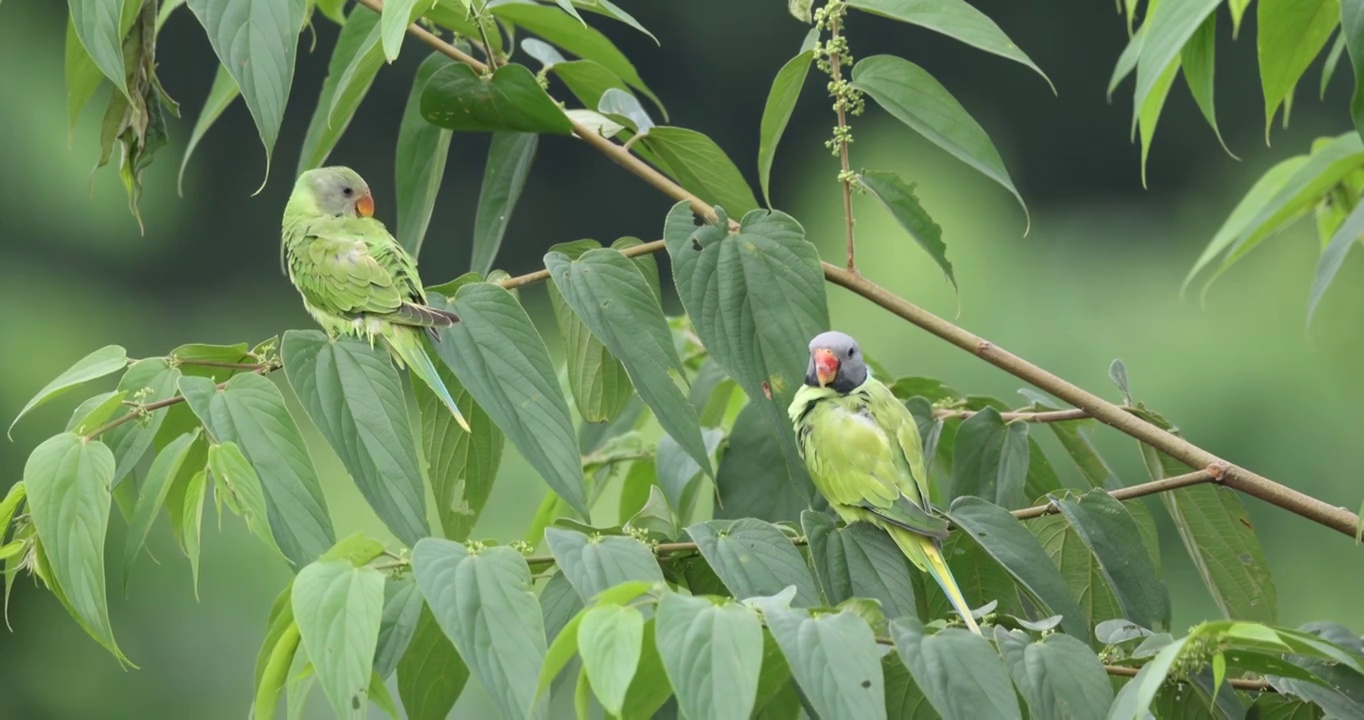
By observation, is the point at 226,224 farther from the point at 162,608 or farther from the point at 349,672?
the point at 349,672

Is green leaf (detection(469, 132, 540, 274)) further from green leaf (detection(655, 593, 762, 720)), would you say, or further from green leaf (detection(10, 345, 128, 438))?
green leaf (detection(655, 593, 762, 720))

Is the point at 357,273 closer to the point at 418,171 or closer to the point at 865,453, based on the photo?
the point at 418,171

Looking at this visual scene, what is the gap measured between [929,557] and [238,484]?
0.34 metres

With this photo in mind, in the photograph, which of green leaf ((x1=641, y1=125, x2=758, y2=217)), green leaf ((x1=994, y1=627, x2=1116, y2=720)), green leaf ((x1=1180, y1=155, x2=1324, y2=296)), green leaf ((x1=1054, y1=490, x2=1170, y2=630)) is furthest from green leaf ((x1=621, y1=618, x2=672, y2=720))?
green leaf ((x1=1180, y1=155, x2=1324, y2=296))

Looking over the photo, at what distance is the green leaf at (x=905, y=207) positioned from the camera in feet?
2.39

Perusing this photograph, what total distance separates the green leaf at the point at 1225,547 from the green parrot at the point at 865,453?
0.14 meters

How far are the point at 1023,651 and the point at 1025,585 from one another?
0.27 feet

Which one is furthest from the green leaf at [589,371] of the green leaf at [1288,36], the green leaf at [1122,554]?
the green leaf at [1288,36]

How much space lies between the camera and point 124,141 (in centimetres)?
75

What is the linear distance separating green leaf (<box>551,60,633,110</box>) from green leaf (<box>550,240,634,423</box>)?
16cm

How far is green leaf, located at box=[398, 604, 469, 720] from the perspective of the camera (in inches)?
23.3

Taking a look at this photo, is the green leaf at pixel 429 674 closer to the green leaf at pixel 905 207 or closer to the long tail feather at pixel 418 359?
the long tail feather at pixel 418 359

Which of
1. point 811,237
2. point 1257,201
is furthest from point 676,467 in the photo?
point 811,237

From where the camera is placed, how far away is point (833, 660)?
447mm
